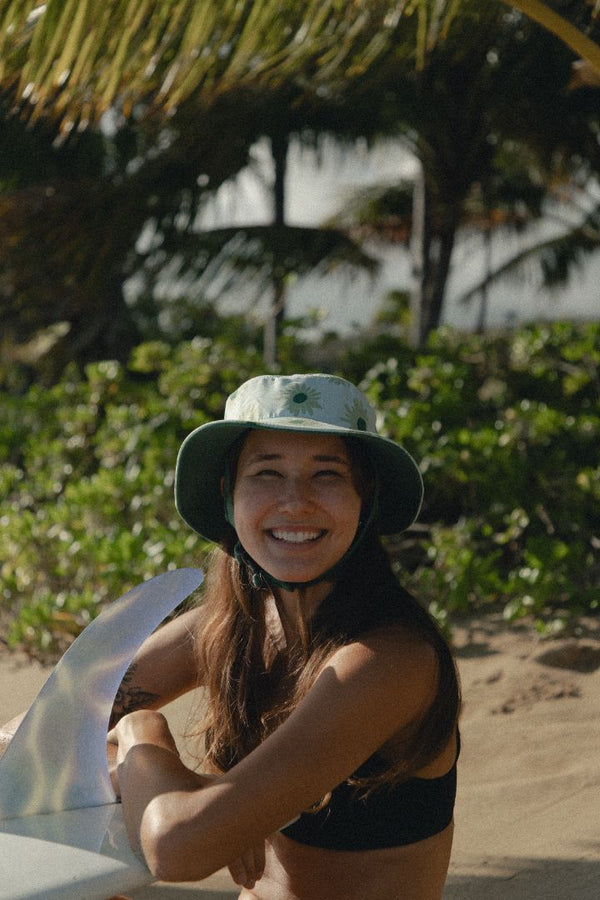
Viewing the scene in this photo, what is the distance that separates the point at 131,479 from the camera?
17.6 ft

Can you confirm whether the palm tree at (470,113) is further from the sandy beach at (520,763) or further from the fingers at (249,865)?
the fingers at (249,865)

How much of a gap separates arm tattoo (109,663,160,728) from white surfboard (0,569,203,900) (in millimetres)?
369

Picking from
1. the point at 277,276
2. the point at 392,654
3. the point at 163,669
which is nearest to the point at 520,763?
the point at 163,669

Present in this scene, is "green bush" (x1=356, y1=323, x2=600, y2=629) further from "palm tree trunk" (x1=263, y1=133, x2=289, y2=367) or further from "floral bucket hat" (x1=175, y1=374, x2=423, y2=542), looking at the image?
"floral bucket hat" (x1=175, y1=374, x2=423, y2=542)

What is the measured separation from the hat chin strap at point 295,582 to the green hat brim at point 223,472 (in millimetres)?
50

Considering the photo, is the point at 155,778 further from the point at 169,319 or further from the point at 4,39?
the point at 169,319

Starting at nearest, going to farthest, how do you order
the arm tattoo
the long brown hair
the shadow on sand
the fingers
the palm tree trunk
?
1. the fingers
2. the long brown hair
3. the arm tattoo
4. the shadow on sand
5. the palm tree trunk

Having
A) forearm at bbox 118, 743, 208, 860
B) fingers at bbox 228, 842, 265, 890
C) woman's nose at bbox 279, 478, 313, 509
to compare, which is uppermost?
woman's nose at bbox 279, 478, 313, 509

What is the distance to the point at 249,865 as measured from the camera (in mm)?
1638

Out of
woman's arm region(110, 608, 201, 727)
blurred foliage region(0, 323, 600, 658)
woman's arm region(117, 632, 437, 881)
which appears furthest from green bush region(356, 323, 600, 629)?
woman's arm region(117, 632, 437, 881)

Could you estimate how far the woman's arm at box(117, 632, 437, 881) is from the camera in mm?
1520

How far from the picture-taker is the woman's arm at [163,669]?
2.13 meters

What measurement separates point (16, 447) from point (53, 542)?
5.19 ft

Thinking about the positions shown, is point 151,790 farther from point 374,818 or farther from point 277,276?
point 277,276
